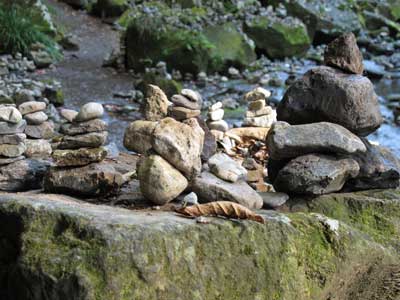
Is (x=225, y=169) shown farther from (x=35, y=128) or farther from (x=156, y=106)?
(x=35, y=128)

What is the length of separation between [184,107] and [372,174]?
1162 mm

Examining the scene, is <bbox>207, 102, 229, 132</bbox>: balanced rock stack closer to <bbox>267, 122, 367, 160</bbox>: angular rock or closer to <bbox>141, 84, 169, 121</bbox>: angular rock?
<bbox>141, 84, 169, 121</bbox>: angular rock

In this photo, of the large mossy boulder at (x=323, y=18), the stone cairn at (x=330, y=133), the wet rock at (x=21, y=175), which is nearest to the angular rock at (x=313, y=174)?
the stone cairn at (x=330, y=133)

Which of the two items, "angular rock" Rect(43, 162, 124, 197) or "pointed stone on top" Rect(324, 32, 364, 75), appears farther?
"pointed stone on top" Rect(324, 32, 364, 75)

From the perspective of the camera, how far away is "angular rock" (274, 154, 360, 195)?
3242 mm

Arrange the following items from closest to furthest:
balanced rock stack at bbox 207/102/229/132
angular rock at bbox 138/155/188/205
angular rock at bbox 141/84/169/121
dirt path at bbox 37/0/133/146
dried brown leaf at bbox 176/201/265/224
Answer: dried brown leaf at bbox 176/201/265/224 < angular rock at bbox 138/155/188/205 < angular rock at bbox 141/84/169/121 < balanced rock stack at bbox 207/102/229/132 < dirt path at bbox 37/0/133/146

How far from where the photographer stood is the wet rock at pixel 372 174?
3473 millimetres

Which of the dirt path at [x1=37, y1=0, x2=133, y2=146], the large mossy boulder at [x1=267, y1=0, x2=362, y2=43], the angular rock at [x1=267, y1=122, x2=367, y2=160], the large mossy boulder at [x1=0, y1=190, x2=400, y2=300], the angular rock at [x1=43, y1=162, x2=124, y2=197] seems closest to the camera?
the large mossy boulder at [x1=0, y1=190, x2=400, y2=300]

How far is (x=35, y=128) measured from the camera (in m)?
4.06

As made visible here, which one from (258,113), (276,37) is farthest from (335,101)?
(276,37)

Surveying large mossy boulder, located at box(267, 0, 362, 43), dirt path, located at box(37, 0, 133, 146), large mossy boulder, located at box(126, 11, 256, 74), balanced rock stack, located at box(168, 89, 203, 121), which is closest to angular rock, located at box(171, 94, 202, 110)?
balanced rock stack, located at box(168, 89, 203, 121)

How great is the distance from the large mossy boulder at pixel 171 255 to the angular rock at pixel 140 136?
65 centimetres

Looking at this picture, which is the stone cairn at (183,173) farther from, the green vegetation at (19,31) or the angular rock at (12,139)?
the green vegetation at (19,31)

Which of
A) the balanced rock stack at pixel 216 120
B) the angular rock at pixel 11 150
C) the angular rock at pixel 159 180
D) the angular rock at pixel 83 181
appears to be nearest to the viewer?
the angular rock at pixel 159 180
